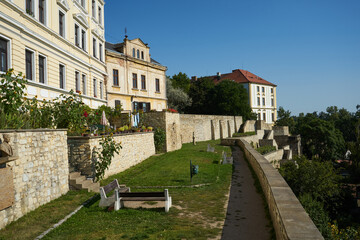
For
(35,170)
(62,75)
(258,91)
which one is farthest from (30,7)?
(258,91)

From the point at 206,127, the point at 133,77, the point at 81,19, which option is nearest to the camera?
the point at 81,19

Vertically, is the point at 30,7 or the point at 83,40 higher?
the point at 83,40

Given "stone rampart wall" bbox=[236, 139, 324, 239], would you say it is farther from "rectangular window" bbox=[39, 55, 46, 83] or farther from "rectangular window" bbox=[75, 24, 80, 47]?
"rectangular window" bbox=[75, 24, 80, 47]

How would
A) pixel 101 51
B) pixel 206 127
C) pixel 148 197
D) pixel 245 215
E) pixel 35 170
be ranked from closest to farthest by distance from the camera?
pixel 245 215 < pixel 148 197 < pixel 35 170 < pixel 101 51 < pixel 206 127

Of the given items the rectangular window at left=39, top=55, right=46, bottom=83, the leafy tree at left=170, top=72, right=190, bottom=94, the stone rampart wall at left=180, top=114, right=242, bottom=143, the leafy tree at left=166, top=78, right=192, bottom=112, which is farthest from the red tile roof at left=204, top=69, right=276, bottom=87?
the rectangular window at left=39, top=55, right=46, bottom=83

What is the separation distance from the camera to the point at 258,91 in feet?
212

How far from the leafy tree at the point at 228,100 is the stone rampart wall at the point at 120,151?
28747 millimetres

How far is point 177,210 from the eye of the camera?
7.69m

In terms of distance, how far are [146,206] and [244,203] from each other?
9.78 ft

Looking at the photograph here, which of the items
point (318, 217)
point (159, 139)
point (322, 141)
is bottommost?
point (318, 217)

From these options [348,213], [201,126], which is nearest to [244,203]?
[348,213]

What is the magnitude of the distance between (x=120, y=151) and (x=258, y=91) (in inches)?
2179

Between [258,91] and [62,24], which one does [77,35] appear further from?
[258,91]

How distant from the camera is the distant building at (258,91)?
6275 cm
